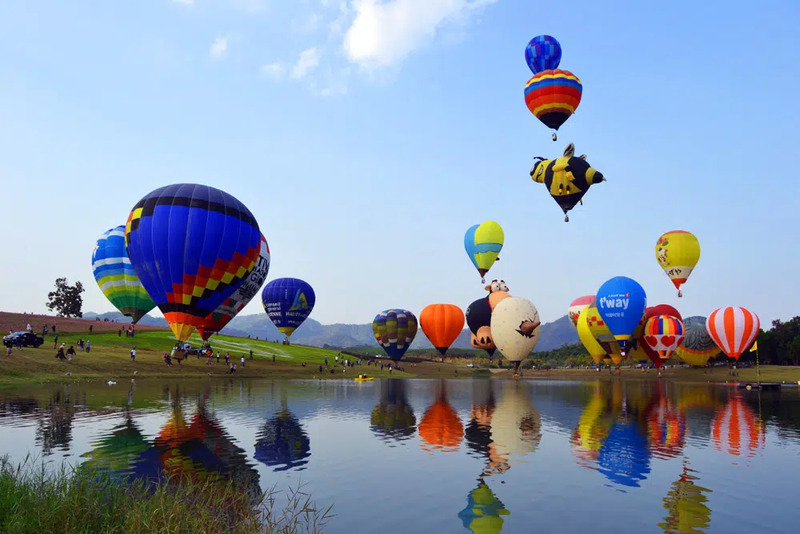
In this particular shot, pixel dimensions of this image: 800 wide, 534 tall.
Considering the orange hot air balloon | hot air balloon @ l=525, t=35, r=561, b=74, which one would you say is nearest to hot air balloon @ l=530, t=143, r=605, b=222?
hot air balloon @ l=525, t=35, r=561, b=74

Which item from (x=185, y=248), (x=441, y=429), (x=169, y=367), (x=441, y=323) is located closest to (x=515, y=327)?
(x=441, y=323)

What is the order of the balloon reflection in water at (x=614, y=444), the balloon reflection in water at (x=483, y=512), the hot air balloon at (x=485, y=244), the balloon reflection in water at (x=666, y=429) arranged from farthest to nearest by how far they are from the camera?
the hot air balloon at (x=485, y=244) < the balloon reflection in water at (x=666, y=429) < the balloon reflection in water at (x=614, y=444) < the balloon reflection in water at (x=483, y=512)

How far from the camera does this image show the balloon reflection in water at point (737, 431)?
21362mm

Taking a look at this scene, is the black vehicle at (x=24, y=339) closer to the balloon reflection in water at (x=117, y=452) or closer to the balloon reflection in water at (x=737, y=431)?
the balloon reflection in water at (x=117, y=452)

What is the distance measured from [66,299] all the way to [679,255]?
11828 cm

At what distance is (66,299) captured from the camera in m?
120

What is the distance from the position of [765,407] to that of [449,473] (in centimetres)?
2992

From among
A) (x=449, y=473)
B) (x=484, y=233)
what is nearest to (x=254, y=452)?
(x=449, y=473)

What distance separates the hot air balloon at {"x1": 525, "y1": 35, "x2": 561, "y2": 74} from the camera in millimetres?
53375

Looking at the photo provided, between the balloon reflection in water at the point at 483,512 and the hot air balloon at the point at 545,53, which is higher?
the hot air balloon at the point at 545,53

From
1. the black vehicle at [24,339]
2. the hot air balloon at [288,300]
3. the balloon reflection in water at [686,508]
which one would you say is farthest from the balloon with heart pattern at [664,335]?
the black vehicle at [24,339]

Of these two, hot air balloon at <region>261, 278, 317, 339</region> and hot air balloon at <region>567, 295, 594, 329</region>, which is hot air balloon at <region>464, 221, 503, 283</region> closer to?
hot air balloon at <region>567, 295, 594, 329</region>

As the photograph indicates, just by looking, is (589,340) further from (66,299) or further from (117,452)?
(66,299)

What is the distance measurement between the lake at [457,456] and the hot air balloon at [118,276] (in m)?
27.6
